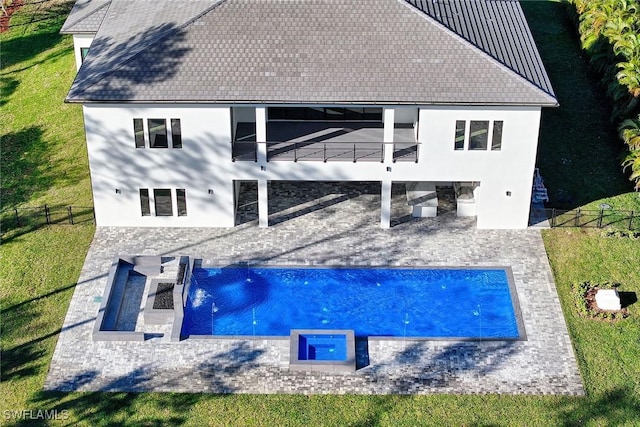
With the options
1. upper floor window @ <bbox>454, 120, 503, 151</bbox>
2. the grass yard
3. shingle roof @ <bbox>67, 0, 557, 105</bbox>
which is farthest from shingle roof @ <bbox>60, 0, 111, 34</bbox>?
upper floor window @ <bbox>454, 120, 503, 151</bbox>

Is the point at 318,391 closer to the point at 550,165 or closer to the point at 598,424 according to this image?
the point at 598,424

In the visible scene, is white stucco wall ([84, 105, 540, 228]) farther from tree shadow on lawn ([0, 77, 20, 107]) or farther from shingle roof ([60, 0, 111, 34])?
tree shadow on lawn ([0, 77, 20, 107])

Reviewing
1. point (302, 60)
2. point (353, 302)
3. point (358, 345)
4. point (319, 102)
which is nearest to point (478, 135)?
point (319, 102)

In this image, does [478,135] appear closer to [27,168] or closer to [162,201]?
[162,201]

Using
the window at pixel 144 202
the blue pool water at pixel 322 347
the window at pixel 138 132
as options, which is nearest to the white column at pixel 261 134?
the window at pixel 138 132

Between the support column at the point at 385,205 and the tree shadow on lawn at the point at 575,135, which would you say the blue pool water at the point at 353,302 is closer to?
the support column at the point at 385,205
